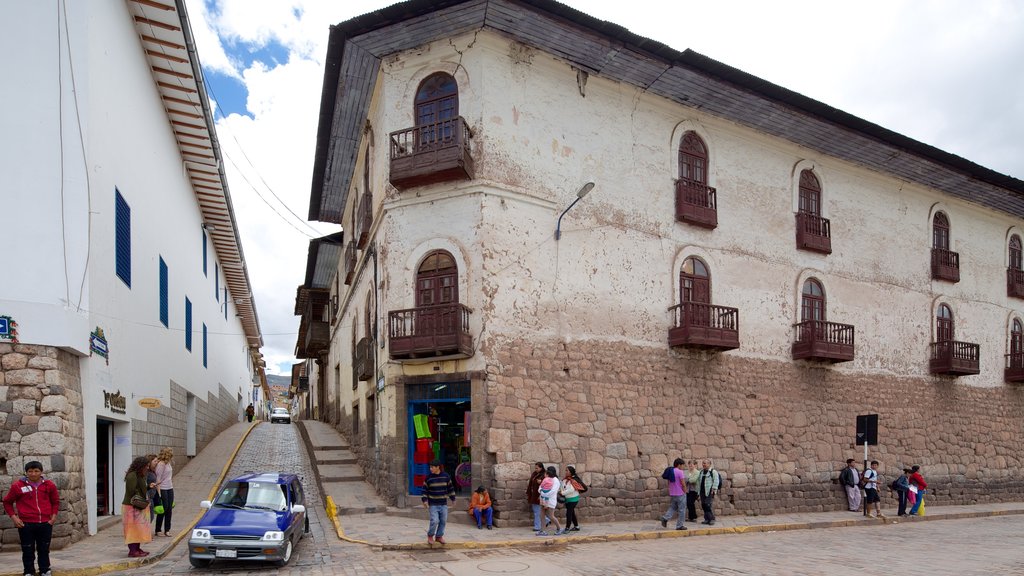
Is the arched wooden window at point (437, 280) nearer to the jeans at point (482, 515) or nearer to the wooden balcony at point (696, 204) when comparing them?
the jeans at point (482, 515)

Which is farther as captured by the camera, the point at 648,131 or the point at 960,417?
the point at 960,417

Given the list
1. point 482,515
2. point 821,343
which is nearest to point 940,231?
point 821,343

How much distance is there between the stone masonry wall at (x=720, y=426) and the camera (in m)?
14.8

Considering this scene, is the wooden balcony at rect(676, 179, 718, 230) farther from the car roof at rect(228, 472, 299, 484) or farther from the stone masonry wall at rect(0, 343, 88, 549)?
the stone masonry wall at rect(0, 343, 88, 549)

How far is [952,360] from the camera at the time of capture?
22.2 meters

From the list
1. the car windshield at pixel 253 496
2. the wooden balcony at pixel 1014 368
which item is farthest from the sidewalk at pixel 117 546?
the wooden balcony at pixel 1014 368

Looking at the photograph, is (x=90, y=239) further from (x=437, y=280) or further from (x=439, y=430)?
(x=439, y=430)

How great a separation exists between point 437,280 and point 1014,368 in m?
21.0

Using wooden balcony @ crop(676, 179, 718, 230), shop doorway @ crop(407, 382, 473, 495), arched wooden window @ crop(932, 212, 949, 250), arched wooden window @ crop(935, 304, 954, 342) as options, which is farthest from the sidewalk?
arched wooden window @ crop(932, 212, 949, 250)

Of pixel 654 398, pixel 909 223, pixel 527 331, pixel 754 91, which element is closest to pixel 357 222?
pixel 527 331

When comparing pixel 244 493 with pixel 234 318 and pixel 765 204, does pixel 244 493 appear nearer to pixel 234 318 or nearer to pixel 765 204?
pixel 765 204

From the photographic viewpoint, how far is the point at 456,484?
51.0 ft

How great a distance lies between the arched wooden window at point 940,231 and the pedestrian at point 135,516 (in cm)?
2293

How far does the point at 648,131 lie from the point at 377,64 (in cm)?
635
